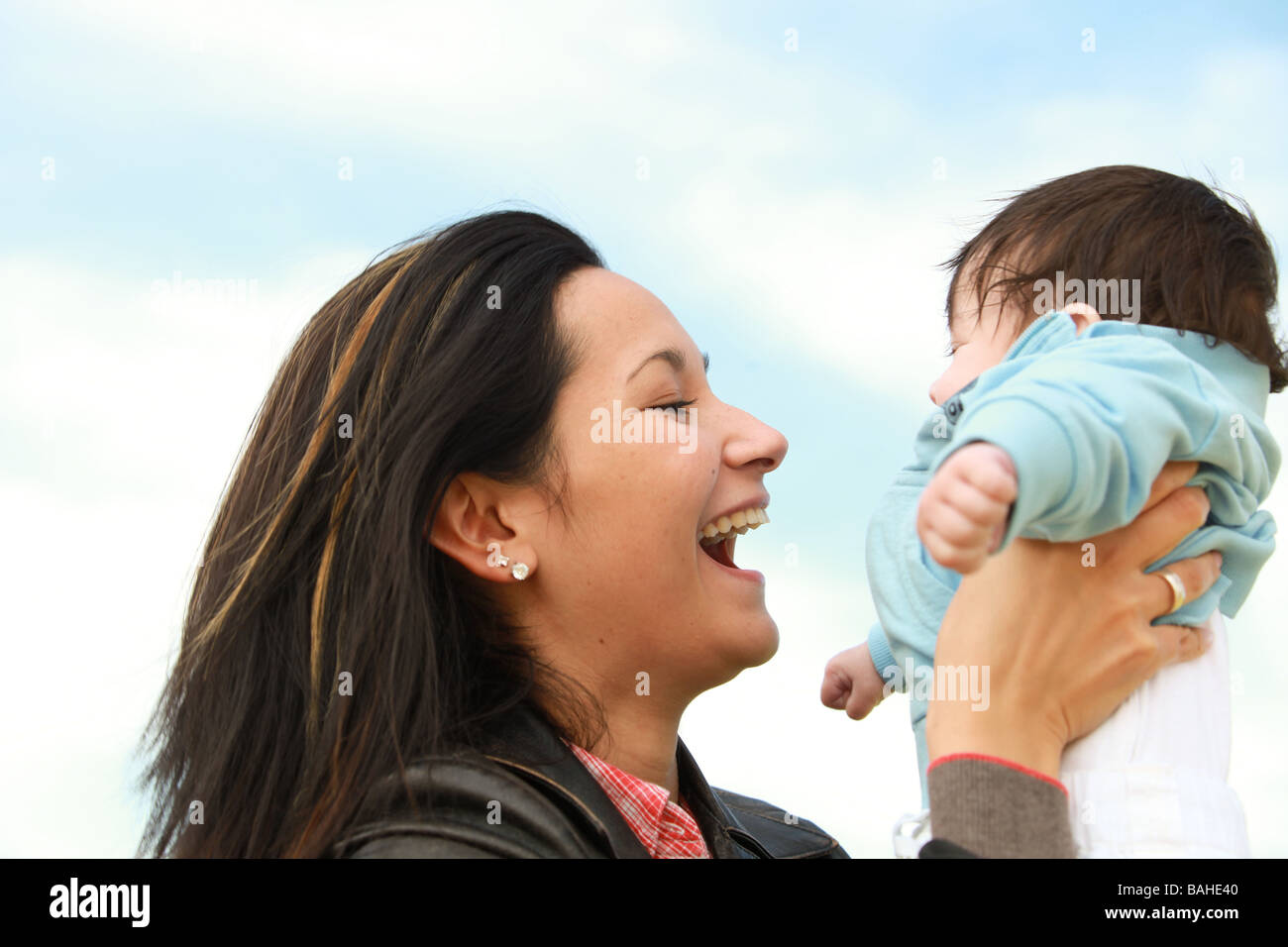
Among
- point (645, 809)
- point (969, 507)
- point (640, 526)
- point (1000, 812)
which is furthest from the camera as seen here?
point (640, 526)

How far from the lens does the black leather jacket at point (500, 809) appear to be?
2207 millimetres

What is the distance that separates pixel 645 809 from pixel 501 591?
631 mm

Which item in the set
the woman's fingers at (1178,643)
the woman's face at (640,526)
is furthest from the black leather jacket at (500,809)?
the woman's fingers at (1178,643)

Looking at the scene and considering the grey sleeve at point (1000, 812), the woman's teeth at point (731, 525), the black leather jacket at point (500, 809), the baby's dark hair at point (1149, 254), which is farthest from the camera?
the woman's teeth at point (731, 525)

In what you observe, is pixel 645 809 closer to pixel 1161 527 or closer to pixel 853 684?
pixel 853 684

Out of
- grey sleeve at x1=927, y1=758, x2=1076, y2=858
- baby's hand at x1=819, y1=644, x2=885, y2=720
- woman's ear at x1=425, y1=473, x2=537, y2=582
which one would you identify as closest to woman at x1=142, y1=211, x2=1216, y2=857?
woman's ear at x1=425, y1=473, x2=537, y2=582

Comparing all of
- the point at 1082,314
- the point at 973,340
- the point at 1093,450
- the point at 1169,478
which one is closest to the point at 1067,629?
the point at 1169,478

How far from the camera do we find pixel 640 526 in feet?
9.00

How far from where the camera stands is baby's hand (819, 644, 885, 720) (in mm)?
3062

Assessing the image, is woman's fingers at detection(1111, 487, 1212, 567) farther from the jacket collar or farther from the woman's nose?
the jacket collar

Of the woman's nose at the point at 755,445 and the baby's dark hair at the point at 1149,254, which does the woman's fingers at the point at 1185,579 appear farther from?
the woman's nose at the point at 755,445

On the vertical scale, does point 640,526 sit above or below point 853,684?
above
